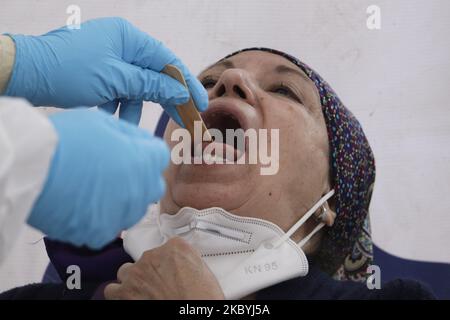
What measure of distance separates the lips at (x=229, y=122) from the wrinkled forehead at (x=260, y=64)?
0.13 metres

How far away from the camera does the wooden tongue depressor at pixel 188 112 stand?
1331mm

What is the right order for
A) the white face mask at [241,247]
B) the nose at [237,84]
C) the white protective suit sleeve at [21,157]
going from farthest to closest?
the nose at [237,84], the white face mask at [241,247], the white protective suit sleeve at [21,157]

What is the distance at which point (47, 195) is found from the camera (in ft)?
2.67

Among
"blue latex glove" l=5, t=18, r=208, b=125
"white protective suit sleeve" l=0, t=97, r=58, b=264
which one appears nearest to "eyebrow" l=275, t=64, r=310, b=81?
"blue latex glove" l=5, t=18, r=208, b=125

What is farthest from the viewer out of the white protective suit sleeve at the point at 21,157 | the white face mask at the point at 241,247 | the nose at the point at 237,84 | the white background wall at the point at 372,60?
the white background wall at the point at 372,60

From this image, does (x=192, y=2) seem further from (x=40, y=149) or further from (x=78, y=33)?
(x=40, y=149)

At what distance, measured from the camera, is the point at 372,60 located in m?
1.93

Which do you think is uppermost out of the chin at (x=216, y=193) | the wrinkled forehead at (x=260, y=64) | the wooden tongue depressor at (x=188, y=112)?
the wrinkled forehead at (x=260, y=64)

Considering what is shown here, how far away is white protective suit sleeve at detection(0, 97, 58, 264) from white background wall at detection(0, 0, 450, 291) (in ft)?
4.15

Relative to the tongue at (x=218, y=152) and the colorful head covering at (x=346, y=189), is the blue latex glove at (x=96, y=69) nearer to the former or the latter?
the tongue at (x=218, y=152)

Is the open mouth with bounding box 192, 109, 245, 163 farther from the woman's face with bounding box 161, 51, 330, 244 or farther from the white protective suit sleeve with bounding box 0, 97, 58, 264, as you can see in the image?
the white protective suit sleeve with bounding box 0, 97, 58, 264

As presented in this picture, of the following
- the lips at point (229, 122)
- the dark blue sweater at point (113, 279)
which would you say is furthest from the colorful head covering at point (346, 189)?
the lips at point (229, 122)

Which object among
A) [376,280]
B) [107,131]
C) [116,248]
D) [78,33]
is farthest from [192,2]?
[107,131]

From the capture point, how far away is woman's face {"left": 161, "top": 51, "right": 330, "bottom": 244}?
1.28 meters
